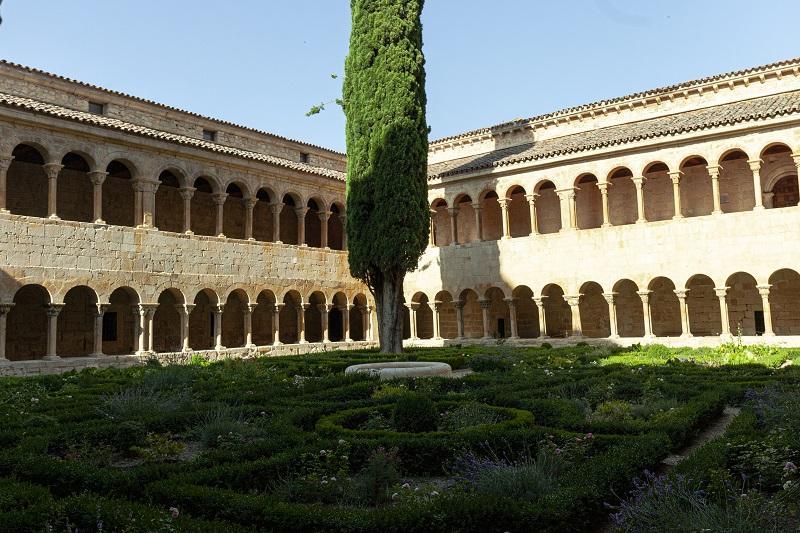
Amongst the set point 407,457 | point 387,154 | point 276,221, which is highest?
point 387,154

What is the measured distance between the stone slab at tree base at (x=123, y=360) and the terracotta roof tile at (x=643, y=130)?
28.7 ft

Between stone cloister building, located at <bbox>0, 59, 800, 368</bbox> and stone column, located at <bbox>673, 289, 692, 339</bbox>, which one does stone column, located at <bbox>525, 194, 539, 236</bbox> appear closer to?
stone cloister building, located at <bbox>0, 59, 800, 368</bbox>

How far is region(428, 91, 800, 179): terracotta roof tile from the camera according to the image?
20.3 m

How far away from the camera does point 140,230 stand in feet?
64.5

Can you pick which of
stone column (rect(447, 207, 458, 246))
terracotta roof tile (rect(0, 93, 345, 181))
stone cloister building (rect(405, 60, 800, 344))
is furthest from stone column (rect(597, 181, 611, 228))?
terracotta roof tile (rect(0, 93, 345, 181))

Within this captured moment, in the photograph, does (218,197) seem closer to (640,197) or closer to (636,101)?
(640,197)

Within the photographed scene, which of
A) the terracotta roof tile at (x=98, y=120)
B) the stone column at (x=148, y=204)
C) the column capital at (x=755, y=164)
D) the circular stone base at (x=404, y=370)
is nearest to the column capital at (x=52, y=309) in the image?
the stone column at (x=148, y=204)

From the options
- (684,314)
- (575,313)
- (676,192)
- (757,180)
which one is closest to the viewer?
(757,180)

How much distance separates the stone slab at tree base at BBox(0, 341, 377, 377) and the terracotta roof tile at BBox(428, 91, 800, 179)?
874 cm

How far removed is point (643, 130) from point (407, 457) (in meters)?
19.9

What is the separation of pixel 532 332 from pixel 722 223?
29.1 feet

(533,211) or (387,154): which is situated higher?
(387,154)

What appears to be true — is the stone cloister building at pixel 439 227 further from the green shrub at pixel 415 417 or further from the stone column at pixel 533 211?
the green shrub at pixel 415 417

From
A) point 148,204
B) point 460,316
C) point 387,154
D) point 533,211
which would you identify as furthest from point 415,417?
point 460,316
